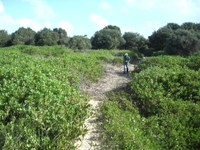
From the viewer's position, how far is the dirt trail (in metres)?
11.2

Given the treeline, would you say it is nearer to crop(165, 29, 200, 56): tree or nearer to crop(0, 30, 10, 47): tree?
crop(0, 30, 10, 47): tree

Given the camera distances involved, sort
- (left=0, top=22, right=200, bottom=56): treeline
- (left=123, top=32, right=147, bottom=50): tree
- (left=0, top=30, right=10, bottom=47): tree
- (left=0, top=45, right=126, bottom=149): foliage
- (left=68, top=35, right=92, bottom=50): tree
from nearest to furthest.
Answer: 1. (left=0, top=45, right=126, bottom=149): foliage
2. (left=68, top=35, right=92, bottom=50): tree
3. (left=0, top=22, right=200, bottom=56): treeline
4. (left=0, top=30, right=10, bottom=47): tree
5. (left=123, top=32, right=147, bottom=50): tree

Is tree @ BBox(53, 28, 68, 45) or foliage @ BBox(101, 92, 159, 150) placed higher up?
tree @ BBox(53, 28, 68, 45)

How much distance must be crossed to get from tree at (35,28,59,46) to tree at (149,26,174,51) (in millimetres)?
12063

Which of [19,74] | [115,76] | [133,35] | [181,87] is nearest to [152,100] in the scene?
[181,87]

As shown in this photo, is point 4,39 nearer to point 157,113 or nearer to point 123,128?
point 157,113

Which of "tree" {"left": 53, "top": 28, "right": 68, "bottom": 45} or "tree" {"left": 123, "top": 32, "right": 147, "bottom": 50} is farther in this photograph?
"tree" {"left": 123, "top": 32, "right": 147, "bottom": 50}

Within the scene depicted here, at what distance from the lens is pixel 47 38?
4650 centimetres

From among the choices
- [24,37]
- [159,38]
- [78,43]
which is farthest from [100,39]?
[24,37]

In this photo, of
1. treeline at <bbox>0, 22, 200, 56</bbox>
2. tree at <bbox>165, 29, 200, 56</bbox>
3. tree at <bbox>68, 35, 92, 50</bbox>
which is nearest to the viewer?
tree at <bbox>165, 29, 200, 56</bbox>

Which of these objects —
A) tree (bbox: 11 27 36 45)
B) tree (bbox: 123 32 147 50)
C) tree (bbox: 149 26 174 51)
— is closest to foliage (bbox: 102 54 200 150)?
tree (bbox: 149 26 174 51)

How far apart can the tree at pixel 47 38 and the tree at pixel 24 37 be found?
0.92m

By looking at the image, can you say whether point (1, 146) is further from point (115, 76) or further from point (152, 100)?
point (115, 76)

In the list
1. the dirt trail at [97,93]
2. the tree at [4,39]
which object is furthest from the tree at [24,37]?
the dirt trail at [97,93]
